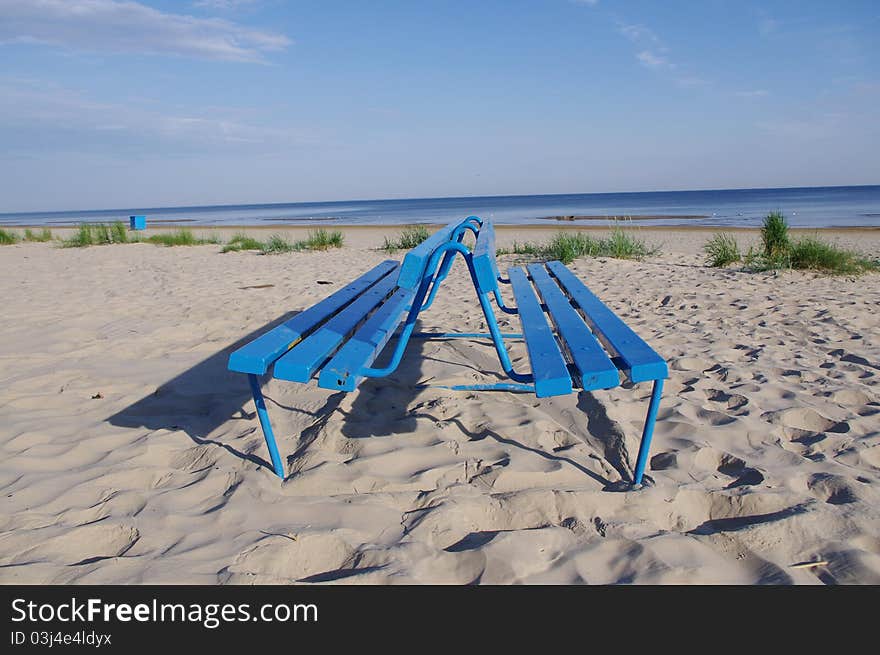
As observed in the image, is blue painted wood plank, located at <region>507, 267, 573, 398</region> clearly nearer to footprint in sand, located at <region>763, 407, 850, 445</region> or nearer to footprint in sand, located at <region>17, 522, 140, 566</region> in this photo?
footprint in sand, located at <region>763, 407, 850, 445</region>

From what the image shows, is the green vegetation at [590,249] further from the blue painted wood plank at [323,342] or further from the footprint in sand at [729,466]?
the footprint in sand at [729,466]

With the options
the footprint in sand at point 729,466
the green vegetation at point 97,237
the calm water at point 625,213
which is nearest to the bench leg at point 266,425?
the footprint in sand at point 729,466

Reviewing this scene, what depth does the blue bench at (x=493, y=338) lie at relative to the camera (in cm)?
203

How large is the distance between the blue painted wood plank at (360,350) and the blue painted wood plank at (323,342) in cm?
4

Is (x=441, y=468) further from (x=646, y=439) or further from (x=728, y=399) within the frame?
(x=728, y=399)

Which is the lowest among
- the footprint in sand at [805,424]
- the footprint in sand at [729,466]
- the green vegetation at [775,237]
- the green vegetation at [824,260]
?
the footprint in sand at [729,466]

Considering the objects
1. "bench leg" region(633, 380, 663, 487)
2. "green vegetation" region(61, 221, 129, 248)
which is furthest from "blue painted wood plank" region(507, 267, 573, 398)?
"green vegetation" region(61, 221, 129, 248)

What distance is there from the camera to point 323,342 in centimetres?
A: 251

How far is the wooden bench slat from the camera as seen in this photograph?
195cm
